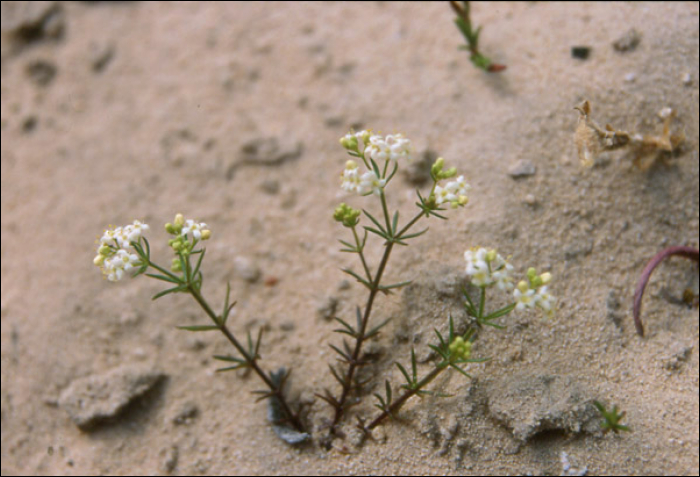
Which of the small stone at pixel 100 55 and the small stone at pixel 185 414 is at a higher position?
the small stone at pixel 100 55

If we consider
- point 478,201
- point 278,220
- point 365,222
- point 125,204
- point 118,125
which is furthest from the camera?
point 118,125

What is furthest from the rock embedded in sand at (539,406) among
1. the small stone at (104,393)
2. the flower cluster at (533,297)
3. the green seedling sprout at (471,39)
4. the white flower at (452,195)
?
the green seedling sprout at (471,39)

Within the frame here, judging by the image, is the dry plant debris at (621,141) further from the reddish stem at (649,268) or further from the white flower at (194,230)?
the white flower at (194,230)

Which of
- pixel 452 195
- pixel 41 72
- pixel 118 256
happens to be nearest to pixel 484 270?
pixel 452 195

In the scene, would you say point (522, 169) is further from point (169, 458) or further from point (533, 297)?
point (169, 458)

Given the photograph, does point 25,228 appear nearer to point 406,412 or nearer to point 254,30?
point 254,30

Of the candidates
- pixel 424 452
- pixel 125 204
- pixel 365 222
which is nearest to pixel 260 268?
pixel 365 222
